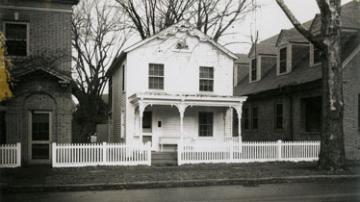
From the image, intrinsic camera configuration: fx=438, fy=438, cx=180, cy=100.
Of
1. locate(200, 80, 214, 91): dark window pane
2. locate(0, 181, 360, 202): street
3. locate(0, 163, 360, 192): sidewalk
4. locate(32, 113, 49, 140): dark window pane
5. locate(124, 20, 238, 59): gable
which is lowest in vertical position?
Result: locate(0, 181, 360, 202): street

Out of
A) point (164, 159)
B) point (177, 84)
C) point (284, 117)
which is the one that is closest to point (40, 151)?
point (164, 159)

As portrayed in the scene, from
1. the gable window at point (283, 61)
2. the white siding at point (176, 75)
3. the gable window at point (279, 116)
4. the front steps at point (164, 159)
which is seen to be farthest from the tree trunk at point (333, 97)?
the gable window at point (283, 61)

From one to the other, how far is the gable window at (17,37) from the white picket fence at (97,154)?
425cm

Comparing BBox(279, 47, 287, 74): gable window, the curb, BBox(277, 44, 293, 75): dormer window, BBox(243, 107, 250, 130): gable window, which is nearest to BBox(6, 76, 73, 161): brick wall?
the curb

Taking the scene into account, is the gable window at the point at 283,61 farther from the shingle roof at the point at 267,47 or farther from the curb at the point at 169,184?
the curb at the point at 169,184

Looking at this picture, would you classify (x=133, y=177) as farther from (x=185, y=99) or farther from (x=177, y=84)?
(x=177, y=84)

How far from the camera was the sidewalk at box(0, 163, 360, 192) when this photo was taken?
12414 mm

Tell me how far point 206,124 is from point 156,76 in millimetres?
3661

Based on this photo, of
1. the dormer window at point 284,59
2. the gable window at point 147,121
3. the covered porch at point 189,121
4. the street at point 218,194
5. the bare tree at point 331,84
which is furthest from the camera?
the dormer window at point 284,59

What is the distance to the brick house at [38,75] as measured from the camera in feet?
58.8

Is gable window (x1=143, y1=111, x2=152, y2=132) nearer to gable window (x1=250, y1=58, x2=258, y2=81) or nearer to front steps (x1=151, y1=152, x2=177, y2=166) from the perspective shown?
front steps (x1=151, y1=152, x2=177, y2=166)

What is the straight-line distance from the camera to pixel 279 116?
25312 millimetres

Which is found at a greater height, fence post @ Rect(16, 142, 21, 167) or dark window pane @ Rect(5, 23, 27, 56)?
dark window pane @ Rect(5, 23, 27, 56)

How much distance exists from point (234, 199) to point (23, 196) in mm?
5353
